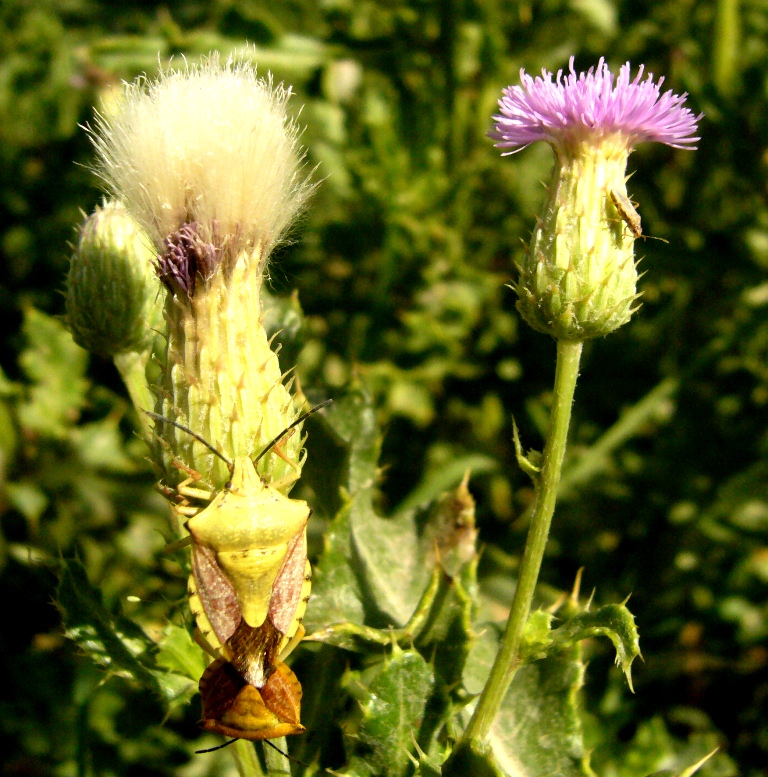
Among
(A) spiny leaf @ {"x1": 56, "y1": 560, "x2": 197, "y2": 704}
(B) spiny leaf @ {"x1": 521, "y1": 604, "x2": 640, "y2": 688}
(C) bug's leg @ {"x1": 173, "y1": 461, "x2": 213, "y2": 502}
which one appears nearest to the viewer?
(B) spiny leaf @ {"x1": 521, "y1": 604, "x2": 640, "y2": 688}

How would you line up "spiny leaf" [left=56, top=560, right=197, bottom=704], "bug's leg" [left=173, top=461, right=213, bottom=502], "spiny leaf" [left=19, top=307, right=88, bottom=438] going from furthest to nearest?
"spiny leaf" [left=19, top=307, right=88, bottom=438] → "spiny leaf" [left=56, top=560, right=197, bottom=704] → "bug's leg" [left=173, top=461, right=213, bottom=502]

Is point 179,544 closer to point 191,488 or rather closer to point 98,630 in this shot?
point 191,488

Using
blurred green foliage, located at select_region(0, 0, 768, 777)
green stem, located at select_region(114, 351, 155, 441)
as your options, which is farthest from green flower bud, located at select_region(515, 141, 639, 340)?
blurred green foliage, located at select_region(0, 0, 768, 777)

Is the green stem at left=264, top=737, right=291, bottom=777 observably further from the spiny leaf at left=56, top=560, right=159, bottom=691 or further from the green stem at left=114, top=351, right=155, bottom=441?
the green stem at left=114, top=351, right=155, bottom=441

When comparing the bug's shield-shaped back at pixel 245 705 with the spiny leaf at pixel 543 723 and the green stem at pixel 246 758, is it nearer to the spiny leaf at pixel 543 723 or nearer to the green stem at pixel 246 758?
the green stem at pixel 246 758

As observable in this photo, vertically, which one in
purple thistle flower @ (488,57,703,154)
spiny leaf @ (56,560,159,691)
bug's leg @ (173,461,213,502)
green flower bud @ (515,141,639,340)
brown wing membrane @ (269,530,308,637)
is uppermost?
purple thistle flower @ (488,57,703,154)

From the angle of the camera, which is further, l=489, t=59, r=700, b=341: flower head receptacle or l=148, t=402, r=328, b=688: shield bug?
l=489, t=59, r=700, b=341: flower head receptacle

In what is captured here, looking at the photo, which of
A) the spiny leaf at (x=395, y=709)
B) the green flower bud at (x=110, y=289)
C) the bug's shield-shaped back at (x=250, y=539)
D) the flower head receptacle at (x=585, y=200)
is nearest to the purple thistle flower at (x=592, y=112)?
the flower head receptacle at (x=585, y=200)

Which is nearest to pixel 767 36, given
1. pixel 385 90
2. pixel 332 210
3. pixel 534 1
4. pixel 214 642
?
pixel 534 1
